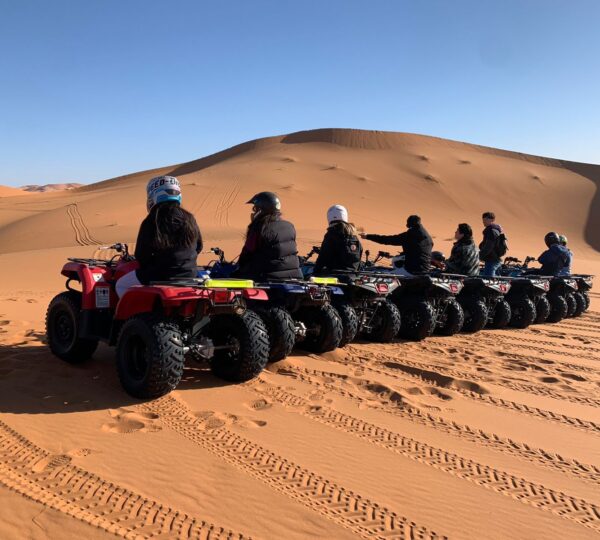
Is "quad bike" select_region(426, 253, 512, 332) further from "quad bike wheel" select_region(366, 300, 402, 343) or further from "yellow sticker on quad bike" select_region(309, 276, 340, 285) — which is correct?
"yellow sticker on quad bike" select_region(309, 276, 340, 285)

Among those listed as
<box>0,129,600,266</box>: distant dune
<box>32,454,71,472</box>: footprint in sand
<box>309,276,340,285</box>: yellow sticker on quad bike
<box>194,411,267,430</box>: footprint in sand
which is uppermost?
<box>0,129,600,266</box>: distant dune

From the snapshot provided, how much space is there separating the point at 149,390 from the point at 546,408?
136 inches

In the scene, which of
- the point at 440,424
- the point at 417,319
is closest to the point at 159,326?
the point at 440,424

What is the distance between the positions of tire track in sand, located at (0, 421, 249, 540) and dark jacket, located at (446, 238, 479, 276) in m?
6.90

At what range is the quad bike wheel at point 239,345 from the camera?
480cm

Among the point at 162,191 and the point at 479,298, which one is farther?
the point at 479,298

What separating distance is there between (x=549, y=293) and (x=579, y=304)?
4.33 ft

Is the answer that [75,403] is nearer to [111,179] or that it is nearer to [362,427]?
[362,427]

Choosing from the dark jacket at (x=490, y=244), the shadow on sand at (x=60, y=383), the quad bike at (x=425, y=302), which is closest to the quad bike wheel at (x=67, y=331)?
the shadow on sand at (x=60, y=383)

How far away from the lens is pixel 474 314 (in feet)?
28.5

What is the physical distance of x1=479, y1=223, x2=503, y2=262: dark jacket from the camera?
977 centimetres

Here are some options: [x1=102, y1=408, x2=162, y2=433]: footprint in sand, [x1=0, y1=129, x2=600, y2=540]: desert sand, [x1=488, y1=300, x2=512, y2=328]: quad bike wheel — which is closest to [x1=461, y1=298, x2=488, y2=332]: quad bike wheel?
[x1=0, y1=129, x2=600, y2=540]: desert sand

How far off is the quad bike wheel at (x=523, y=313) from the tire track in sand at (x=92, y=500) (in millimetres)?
8295

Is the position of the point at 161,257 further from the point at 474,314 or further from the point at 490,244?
the point at 490,244
